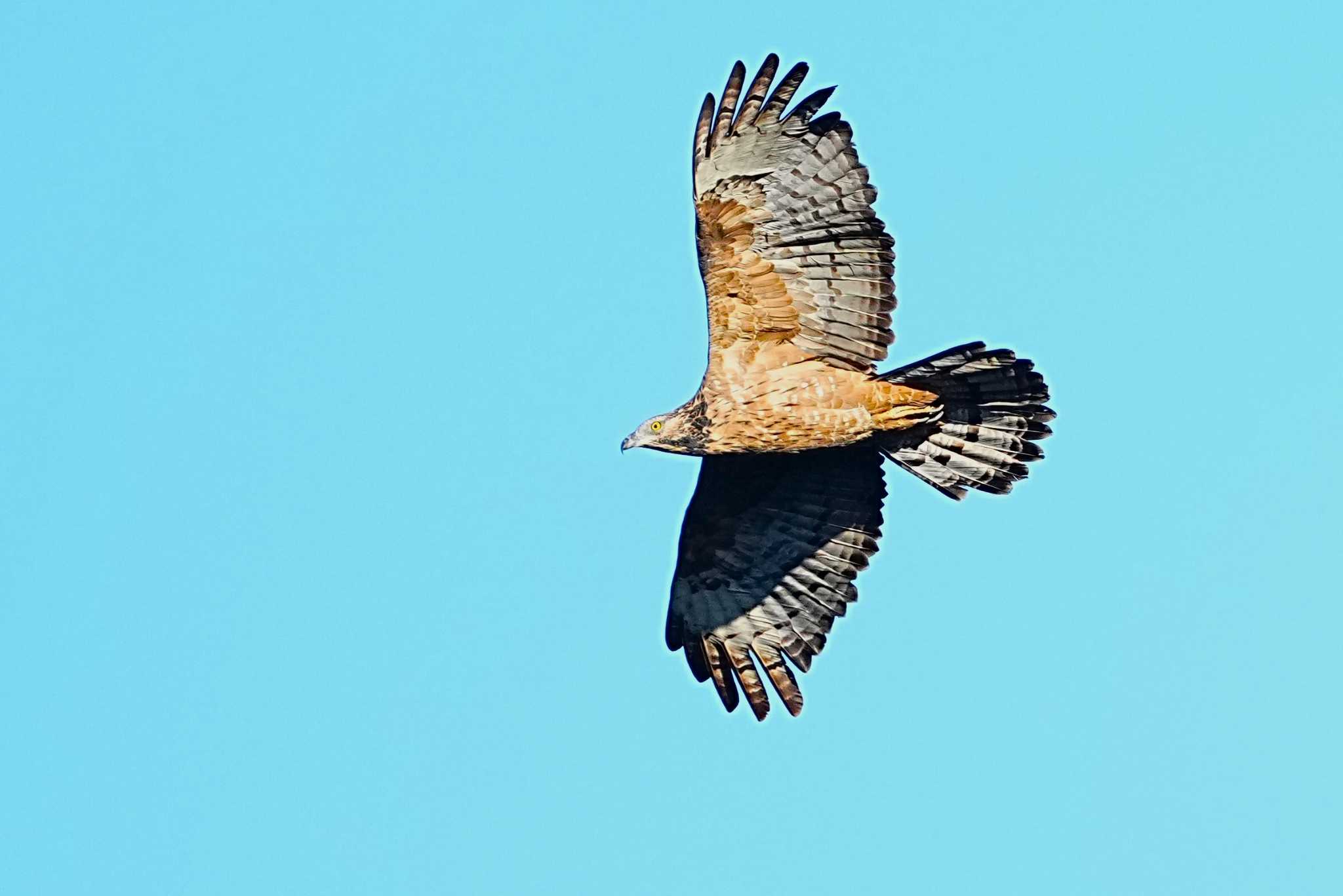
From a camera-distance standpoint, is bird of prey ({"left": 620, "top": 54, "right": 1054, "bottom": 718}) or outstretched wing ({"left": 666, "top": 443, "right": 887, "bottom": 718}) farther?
outstretched wing ({"left": 666, "top": 443, "right": 887, "bottom": 718})

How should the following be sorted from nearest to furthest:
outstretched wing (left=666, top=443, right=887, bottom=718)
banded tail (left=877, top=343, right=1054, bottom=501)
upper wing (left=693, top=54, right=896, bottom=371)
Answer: upper wing (left=693, top=54, right=896, bottom=371)
banded tail (left=877, top=343, right=1054, bottom=501)
outstretched wing (left=666, top=443, right=887, bottom=718)

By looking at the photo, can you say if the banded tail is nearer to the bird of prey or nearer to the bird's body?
the bird of prey

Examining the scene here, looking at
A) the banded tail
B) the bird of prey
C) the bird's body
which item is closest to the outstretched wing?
the bird of prey

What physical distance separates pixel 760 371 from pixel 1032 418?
71.2 inches

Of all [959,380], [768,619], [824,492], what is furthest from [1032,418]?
[768,619]

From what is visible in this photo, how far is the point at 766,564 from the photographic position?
1470 cm

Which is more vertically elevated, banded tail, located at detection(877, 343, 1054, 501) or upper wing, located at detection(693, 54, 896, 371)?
upper wing, located at detection(693, 54, 896, 371)

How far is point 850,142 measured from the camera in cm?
1288

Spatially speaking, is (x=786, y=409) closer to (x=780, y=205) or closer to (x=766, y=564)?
(x=780, y=205)

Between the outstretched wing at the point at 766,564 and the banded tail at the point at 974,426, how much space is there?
25.4 inches

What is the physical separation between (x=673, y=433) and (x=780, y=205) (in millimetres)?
1605

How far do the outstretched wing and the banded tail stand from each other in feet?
2.11

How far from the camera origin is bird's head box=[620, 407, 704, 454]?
13094mm

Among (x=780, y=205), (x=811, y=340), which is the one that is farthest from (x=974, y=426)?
(x=780, y=205)
